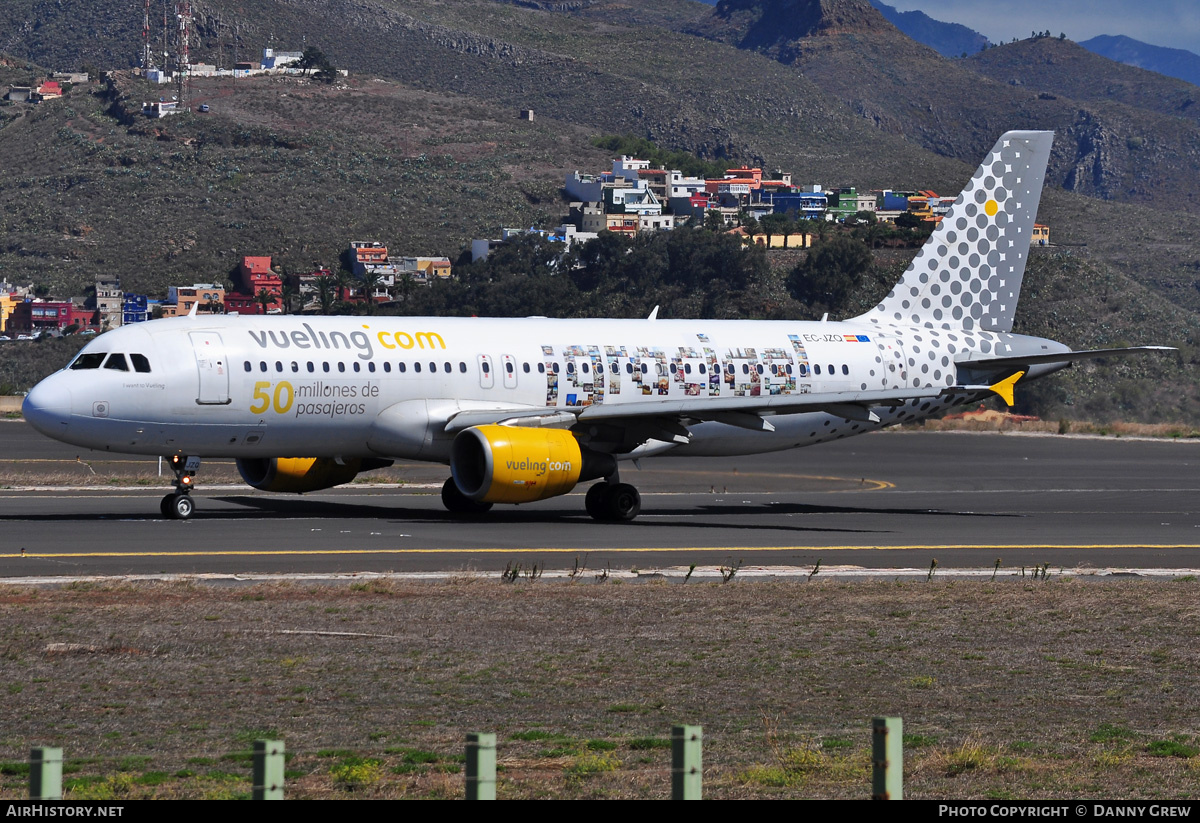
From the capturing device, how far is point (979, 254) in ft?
140

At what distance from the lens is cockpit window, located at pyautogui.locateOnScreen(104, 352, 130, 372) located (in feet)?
103

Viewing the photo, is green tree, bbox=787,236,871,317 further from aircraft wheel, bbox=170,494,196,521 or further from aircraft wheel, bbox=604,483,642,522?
aircraft wheel, bbox=170,494,196,521

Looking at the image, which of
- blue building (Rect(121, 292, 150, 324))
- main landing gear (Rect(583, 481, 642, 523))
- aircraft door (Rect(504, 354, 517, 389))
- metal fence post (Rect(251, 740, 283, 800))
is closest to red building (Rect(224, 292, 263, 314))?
blue building (Rect(121, 292, 150, 324))

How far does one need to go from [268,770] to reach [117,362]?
25.5 m

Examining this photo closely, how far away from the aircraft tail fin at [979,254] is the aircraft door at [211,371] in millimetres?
17406

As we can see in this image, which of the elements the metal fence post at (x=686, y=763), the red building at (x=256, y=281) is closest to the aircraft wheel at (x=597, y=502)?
the metal fence post at (x=686, y=763)

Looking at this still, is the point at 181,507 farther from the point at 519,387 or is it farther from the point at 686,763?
the point at 686,763

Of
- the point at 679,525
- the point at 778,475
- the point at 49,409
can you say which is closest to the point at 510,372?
the point at 679,525

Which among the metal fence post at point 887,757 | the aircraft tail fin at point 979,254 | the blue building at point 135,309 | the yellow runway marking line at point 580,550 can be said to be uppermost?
the aircraft tail fin at point 979,254

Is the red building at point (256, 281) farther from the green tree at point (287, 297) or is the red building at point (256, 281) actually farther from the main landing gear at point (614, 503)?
the main landing gear at point (614, 503)

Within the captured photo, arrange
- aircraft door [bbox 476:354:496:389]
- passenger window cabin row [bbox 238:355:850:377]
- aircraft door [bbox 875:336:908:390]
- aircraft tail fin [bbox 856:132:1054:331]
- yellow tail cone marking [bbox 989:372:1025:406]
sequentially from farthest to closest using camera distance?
aircraft tail fin [bbox 856:132:1054:331] → aircraft door [bbox 875:336:908:390] → yellow tail cone marking [bbox 989:372:1025:406] → aircraft door [bbox 476:354:496:389] → passenger window cabin row [bbox 238:355:850:377]

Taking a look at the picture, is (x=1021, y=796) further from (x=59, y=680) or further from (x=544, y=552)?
(x=544, y=552)

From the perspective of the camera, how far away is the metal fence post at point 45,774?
6969 mm

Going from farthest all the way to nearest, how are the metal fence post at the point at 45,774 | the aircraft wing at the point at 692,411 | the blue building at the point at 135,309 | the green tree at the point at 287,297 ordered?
the green tree at the point at 287,297
the blue building at the point at 135,309
the aircraft wing at the point at 692,411
the metal fence post at the point at 45,774
